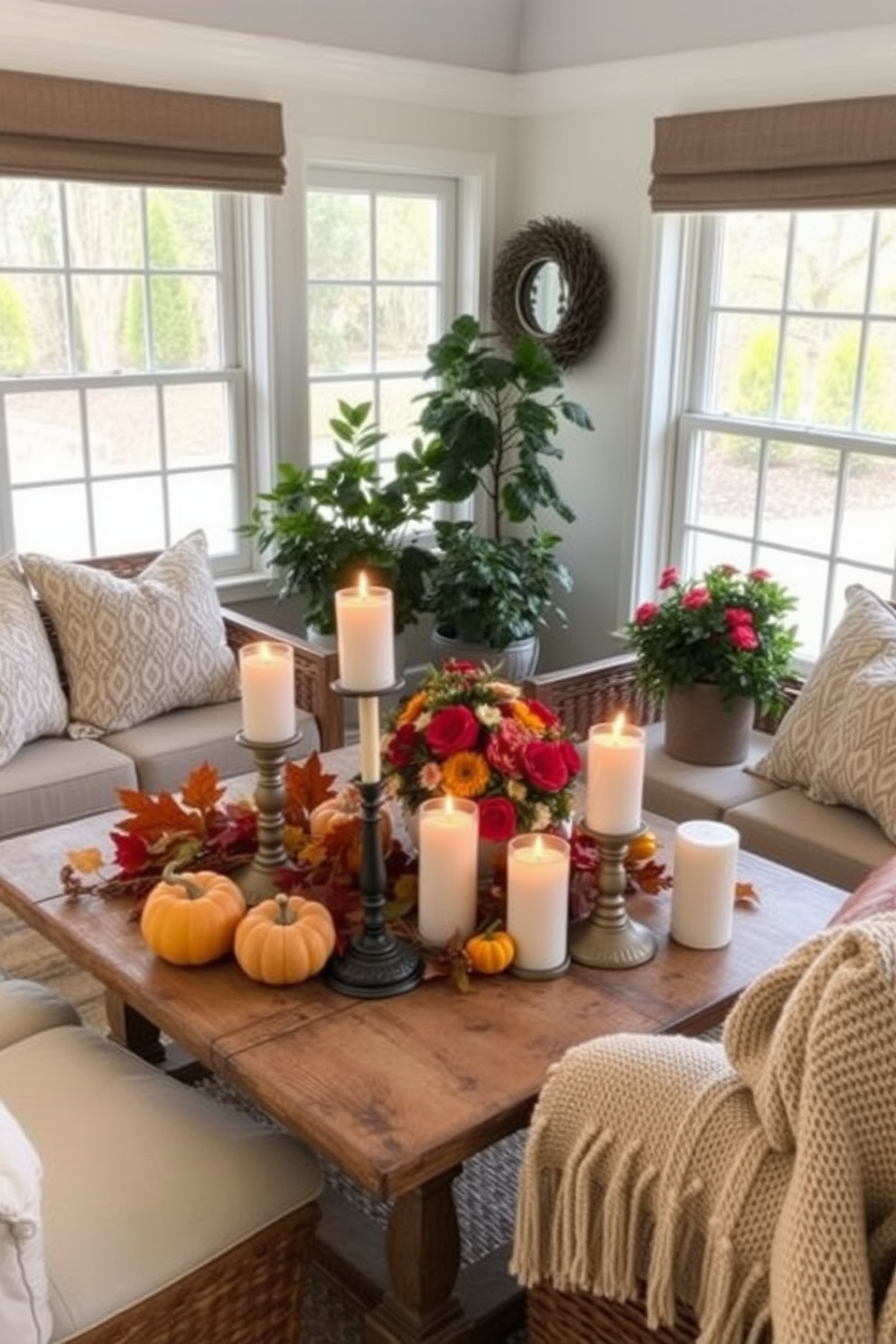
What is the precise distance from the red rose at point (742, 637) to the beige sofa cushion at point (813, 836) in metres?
0.37

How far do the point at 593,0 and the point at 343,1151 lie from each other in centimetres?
364

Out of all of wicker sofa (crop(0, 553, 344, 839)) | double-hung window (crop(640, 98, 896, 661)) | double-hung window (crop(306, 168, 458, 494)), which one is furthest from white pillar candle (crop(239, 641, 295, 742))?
double-hung window (crop(306, 168, 458, 494))

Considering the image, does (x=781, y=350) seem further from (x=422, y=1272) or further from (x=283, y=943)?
(x=422, y=1272)

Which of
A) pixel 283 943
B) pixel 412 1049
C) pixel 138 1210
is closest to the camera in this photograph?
pixel 138 1210

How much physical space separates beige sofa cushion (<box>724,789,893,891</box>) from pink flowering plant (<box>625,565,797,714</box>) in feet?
0.99

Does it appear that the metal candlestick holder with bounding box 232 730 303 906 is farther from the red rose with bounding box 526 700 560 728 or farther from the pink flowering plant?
the pink flowering plant

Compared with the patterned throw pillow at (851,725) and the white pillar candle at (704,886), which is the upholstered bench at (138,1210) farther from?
the patterned throw pillow at (851,725)

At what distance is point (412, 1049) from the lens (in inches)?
67.2

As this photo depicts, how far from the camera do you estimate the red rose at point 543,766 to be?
194 centimetres

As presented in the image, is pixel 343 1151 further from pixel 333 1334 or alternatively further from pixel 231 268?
pixel 231 268

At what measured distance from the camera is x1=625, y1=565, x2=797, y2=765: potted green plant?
3.15m

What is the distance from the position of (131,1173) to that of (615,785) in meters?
0.81

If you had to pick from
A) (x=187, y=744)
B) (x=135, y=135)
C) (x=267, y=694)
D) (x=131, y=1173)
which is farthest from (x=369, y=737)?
(x=135, y=135)

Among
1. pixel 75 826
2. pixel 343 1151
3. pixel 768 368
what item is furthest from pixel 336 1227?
pixel 768 368
